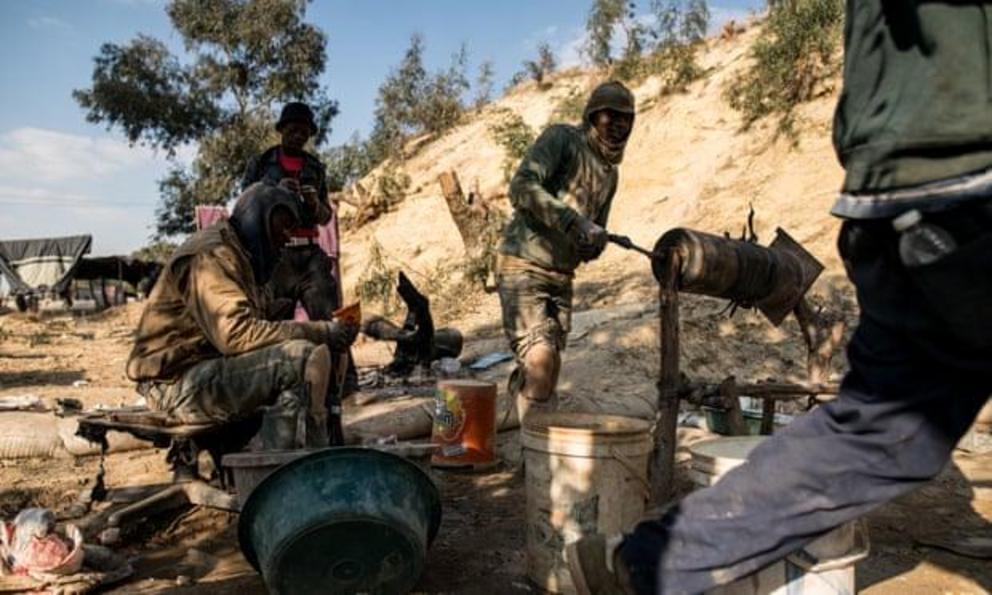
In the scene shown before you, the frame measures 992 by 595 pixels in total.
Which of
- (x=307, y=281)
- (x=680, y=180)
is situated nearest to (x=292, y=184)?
(x=307, y=281)

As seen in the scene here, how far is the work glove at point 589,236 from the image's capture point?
3707 millimetres

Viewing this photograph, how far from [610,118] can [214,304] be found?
2.25 m

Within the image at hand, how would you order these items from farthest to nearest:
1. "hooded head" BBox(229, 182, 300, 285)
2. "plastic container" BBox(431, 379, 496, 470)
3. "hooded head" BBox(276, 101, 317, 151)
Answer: "hooded head" BBox(276, 101, 317, 151) → "plastic container" BBox(431, 379, 496, 470) → "hooded head" BBox(229, 182, 300, 285)

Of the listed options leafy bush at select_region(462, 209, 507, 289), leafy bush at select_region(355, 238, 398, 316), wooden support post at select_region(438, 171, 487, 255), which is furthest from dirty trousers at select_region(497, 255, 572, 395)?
leafy bush at select_region(355, 238, 398, 316)

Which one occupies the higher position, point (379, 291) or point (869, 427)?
point (379, 291)

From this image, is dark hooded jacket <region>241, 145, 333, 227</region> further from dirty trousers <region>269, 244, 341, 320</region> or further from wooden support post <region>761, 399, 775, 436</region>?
wooden support post <region>761, 399, 775, 436</region>

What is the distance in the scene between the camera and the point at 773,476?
182 centimetres

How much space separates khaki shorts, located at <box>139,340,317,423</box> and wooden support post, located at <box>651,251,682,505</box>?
149 centimetres

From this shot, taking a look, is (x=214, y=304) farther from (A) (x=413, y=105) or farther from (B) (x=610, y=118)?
(A) (x=413, y=105)

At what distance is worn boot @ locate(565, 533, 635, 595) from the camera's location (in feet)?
6.66

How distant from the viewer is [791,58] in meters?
12.9

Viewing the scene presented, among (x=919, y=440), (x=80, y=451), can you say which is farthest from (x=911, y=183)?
(x=80, y=451)

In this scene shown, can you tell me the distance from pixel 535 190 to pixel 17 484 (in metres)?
3.38

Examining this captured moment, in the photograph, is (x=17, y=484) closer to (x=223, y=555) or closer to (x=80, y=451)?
(x=80, y=451)
